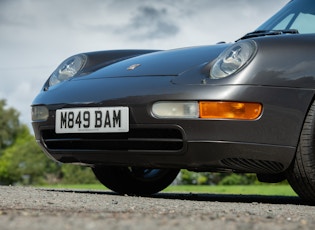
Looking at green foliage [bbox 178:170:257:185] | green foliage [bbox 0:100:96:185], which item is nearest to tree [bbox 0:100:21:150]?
green foliage [bbox 0:100:96:185]

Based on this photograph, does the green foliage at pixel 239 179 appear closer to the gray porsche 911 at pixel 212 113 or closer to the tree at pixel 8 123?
the tree at pixel 8 123

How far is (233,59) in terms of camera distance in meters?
3.98

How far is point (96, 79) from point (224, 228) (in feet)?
7.56

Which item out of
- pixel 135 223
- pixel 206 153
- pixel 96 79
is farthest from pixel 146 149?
pixel 135 223

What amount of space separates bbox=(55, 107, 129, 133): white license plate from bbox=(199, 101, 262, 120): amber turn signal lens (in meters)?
0.56

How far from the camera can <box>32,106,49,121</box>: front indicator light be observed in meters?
4.59

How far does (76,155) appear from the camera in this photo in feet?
14.7

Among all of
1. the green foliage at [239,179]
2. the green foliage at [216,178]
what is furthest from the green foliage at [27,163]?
the green foliage at [239,179]

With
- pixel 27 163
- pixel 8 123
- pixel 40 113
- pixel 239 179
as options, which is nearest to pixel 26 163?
pixel 27 163

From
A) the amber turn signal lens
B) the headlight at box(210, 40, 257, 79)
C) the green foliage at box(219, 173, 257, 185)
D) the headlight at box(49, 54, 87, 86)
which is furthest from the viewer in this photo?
the green foliage at box(219, 173, 257, 185)

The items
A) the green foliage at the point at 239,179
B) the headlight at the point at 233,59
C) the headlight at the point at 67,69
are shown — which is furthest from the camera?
the green foliage at the point at 239,179

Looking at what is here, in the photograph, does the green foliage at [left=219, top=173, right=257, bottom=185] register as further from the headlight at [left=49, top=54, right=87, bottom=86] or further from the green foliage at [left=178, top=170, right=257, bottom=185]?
the headlight at [left=49, top=54, right=87, bottom=86]

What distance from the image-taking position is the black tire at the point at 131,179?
5309 mm

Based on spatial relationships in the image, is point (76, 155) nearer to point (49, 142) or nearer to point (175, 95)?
point (49, 142)
